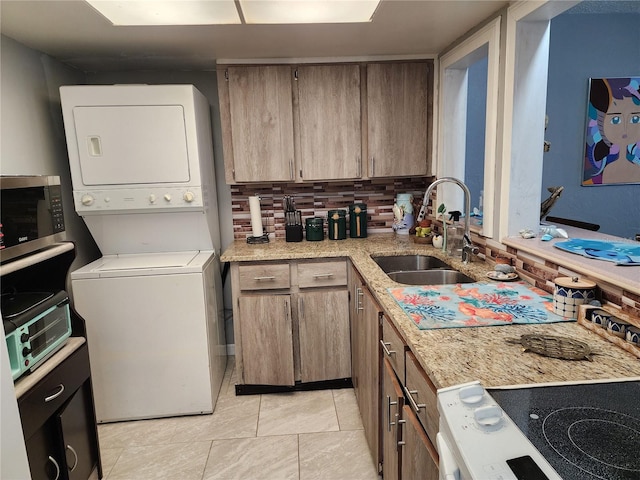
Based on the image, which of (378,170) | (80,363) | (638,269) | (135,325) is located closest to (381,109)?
(378,170)

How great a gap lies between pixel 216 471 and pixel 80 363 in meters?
0.81

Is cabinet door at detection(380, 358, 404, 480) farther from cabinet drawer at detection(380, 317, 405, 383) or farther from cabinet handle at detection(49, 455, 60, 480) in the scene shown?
cabinet handle at detection(49, 455, 60, 480)

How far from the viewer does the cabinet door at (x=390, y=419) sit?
4.62 feet

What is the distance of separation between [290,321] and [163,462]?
0.98m

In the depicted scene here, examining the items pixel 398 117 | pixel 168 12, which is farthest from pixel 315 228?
pixel 168 12

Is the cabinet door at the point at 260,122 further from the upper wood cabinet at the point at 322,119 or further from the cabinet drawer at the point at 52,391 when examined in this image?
the cabinet drawer at the point at 52,391

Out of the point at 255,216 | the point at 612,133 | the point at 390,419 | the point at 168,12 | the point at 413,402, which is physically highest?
the point at 168,12

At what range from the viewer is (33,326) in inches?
59.6

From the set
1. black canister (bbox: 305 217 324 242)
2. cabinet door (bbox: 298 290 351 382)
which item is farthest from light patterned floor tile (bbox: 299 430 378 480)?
black canister (bbox: 305 217 324 242)

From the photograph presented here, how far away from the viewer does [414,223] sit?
3037 millimetres

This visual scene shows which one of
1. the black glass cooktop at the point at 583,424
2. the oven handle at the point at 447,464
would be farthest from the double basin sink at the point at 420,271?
the oven handle at the point at 447,464

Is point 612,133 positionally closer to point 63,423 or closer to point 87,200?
point 87,200

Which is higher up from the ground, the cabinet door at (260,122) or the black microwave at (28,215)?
the cabinet door at (260,122)

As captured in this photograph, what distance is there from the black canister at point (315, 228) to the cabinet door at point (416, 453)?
167cm
